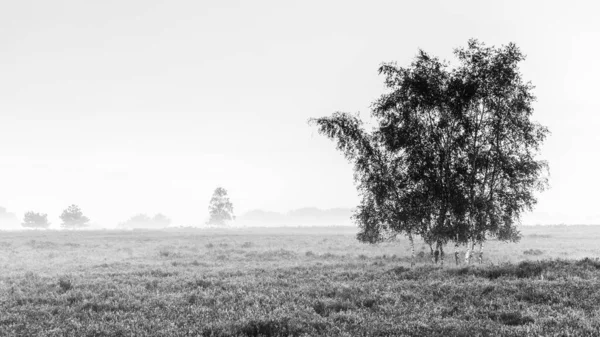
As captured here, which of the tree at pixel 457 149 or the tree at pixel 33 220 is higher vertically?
the tree at pixel 457 149

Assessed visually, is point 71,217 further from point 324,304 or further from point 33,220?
point 324,304

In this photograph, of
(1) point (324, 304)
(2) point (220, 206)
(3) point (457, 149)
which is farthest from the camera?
(2) point (220, 206)

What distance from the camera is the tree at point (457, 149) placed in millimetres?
26188

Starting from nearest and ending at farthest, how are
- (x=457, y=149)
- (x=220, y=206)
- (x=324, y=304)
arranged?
(x=324, y=304), (x=457, y=149), (x=220, y=206)

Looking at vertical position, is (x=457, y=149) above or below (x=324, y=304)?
above

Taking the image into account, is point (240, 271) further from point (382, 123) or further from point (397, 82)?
point (397, 82)

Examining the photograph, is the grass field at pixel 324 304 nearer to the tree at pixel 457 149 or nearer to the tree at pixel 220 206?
the tree at pixel 457 149

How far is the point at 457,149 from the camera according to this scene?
27.3m

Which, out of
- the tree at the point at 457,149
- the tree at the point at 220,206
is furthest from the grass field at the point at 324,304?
the tree at the point at 220,206

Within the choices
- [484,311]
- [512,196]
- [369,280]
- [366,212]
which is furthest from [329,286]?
[512,196]

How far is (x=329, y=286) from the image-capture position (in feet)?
54.2

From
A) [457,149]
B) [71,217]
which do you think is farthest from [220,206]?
[457,149]

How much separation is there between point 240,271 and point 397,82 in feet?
52.5

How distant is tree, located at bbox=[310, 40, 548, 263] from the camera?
26188 millimetres
